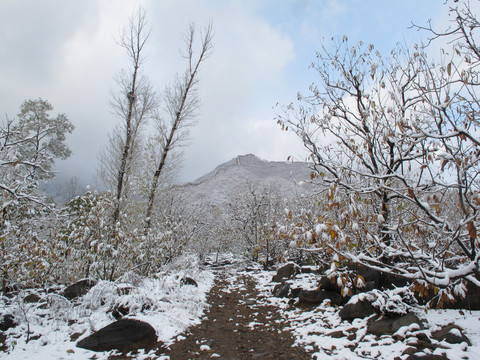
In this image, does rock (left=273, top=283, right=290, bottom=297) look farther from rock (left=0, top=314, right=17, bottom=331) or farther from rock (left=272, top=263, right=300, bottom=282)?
rock (left=0, top=314, right=17, bottom=331)

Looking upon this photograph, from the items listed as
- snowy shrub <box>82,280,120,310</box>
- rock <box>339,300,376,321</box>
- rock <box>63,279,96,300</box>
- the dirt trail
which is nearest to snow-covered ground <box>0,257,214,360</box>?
snowy shrub <box>82,280,120,310</box>

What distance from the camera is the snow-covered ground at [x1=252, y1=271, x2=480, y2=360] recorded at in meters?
4.10

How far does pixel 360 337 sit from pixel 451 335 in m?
1.56

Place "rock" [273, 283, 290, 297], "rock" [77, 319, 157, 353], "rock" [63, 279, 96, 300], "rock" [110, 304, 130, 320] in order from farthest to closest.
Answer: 1. "rock" [273, 283, 290, 297]
2. "rock" [63, 279, 96, 300]
3. "rock" [110, 304, 130, 320]
4. "rock" [77, 319, 157, 353]

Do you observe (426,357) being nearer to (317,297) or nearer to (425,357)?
(425,357)

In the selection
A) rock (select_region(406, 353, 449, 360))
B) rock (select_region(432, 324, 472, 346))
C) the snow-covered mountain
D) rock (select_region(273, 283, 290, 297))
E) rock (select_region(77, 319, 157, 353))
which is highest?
the snow-covered mountain

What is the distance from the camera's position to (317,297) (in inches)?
309

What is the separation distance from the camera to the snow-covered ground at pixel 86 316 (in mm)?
4922

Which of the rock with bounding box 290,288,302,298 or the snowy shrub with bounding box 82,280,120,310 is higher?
the snowy shrub with bounding box 82,280,120,310

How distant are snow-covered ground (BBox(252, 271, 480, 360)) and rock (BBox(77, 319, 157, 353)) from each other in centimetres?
330

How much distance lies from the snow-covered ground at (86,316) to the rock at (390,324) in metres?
4.30

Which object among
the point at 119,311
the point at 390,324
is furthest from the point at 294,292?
the point at 119,311

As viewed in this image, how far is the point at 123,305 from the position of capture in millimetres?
6293

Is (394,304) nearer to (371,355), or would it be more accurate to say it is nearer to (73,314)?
(371,355)
